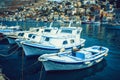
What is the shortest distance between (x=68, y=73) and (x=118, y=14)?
420 ft

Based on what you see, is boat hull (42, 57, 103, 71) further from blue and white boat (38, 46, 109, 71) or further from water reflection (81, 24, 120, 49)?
water reflection (81, 24, 120, 49)

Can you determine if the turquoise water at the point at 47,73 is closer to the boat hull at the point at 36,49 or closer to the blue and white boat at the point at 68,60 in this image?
the blue and white boat at the point at 68,60

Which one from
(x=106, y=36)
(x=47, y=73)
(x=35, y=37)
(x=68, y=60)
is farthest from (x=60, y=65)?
(x=106, y=36)

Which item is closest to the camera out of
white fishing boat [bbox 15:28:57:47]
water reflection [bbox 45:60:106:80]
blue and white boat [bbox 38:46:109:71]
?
water reflection [bbox 45:60:106:80]

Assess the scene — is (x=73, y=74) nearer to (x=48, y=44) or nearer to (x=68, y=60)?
A: (x=68, y=60)

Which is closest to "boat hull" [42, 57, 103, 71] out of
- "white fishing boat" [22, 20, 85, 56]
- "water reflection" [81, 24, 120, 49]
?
"white fishing boat" [22, 20, 85, 56]

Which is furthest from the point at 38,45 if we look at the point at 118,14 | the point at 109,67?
the point at 118,14

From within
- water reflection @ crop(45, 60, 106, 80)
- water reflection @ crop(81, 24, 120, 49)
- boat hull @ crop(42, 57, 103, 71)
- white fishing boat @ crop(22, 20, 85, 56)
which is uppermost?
white fishing boat @ crop(22, 20, 85, 56)

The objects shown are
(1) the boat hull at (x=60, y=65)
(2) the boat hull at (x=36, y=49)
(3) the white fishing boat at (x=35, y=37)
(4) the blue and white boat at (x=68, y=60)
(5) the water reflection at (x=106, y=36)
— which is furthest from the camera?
(5) the water reflection at (x=106, y=36)

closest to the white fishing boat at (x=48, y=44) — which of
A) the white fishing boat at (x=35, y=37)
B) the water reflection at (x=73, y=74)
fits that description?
the white fishing boat at (x=35, y=37)

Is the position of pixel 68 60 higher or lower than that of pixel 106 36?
higher

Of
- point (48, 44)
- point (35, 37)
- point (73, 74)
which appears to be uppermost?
point (35, 37)

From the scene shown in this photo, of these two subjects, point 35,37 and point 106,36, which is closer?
point 35,37

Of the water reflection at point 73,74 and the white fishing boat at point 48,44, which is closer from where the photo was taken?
the water reflection at point 73,74
